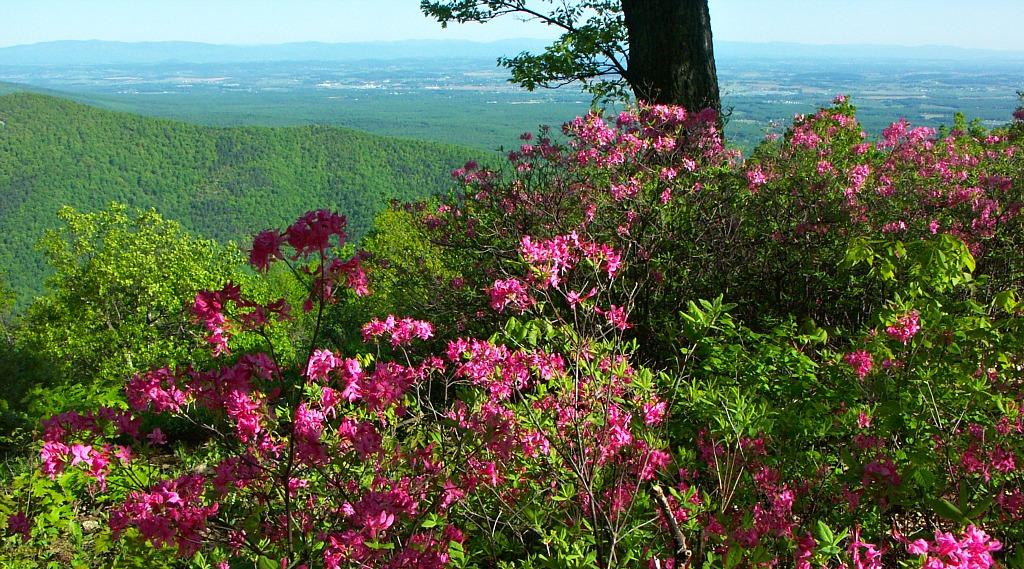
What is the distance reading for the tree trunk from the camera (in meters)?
6.11

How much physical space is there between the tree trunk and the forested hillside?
89.3 meters

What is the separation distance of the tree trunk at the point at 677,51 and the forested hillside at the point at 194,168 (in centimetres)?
8933

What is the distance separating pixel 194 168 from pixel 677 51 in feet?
423

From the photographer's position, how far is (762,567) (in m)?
1.70

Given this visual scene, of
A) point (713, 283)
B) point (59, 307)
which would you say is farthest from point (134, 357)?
point (713, 283)

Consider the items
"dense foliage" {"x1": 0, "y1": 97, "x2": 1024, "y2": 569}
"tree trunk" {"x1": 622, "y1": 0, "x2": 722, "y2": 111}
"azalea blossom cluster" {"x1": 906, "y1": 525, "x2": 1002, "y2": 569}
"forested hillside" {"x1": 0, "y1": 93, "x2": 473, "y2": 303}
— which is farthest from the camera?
"forested hillside" {"x1": 0, "y1": 93, "x2": 473, "y2": 303}

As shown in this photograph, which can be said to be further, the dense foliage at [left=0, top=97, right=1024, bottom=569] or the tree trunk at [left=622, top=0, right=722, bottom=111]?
the tree trunk at [left=622, top=0, right=722, bottom=111]

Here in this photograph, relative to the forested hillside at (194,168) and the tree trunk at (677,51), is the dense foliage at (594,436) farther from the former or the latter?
the forested hillside at (194,168)

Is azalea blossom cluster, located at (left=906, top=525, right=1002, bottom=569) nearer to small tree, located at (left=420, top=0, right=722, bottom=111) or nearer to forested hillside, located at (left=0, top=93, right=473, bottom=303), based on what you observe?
small tree, located at (left=420, top=0, right=722, bottom=111)

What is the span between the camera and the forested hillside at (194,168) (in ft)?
342

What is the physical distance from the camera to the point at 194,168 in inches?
4707

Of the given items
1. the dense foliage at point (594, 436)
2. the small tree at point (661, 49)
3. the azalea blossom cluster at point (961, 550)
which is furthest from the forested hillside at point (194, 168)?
the azalea blossom cluster at point (961, 550)

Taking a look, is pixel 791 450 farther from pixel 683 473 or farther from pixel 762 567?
pixel 762 567

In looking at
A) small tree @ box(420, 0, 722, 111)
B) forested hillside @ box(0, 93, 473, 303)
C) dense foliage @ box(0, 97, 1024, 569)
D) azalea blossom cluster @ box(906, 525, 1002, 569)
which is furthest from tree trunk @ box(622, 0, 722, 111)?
forested hillside @ box(0, 93, 473, 303)
